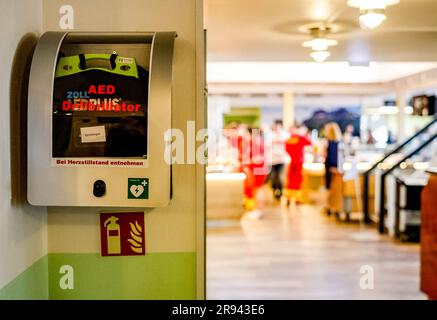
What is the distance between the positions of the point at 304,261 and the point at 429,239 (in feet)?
5.97

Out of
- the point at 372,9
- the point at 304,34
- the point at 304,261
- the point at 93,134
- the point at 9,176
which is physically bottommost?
the point at 304,261

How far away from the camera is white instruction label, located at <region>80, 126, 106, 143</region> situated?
6.78 ft

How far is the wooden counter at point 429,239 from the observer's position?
5004mm

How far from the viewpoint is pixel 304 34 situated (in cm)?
664

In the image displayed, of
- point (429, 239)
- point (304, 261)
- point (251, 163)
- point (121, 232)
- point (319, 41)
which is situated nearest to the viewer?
point (121, 232)

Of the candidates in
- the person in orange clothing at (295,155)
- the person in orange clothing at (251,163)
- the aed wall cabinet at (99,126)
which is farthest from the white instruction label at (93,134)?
the person in orange clothing at (295,155)

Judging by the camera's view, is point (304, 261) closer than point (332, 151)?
Yes

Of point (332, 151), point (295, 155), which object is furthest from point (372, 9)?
point (295, 155)

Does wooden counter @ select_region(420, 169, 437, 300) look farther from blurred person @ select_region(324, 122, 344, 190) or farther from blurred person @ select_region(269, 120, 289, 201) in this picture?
blurred person @ select_region(269, 120, 289, 201)

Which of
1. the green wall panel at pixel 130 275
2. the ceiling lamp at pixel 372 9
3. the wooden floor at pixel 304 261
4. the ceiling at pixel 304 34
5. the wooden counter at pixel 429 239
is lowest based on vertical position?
the wooden floor at pixel 304 261

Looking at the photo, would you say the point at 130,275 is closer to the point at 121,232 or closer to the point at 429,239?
the point at 121,232

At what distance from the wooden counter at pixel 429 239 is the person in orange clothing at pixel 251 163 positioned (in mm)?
4703

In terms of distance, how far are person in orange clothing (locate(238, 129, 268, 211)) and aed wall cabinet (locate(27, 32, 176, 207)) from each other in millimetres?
7604

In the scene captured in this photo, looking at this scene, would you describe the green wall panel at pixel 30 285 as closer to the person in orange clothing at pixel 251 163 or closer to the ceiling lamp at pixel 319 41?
the ceiling lamp at pixel 319 41
